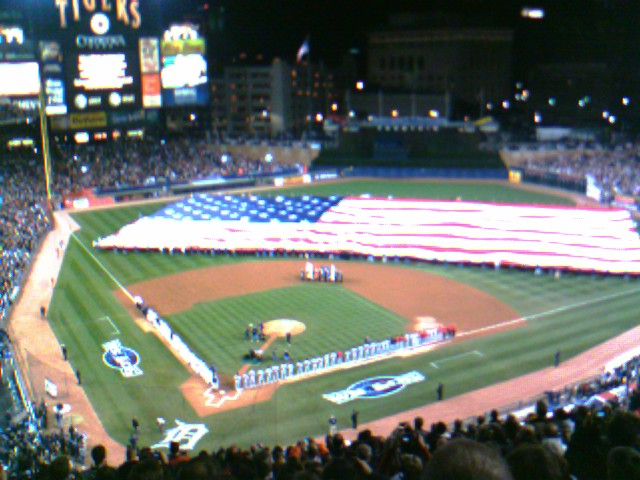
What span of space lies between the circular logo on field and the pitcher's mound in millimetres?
6098

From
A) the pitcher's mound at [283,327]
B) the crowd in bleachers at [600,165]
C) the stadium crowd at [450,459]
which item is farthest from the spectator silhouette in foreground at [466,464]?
the crowd in bleachers at [600,165]

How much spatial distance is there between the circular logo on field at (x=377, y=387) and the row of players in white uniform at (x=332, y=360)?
2.08 m

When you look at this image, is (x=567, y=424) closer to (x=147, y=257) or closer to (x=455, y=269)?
(x=455, y=269)

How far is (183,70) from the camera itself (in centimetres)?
7675

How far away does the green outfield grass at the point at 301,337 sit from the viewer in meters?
25.5

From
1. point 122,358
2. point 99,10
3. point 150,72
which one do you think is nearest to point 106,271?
point 122,358

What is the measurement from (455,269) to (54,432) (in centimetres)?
2752

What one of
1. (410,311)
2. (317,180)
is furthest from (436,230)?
(317,180)

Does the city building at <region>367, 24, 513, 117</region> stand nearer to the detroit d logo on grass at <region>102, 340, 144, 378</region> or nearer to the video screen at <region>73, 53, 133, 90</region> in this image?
the video screen at <region>73, 53, 133, 90</region>

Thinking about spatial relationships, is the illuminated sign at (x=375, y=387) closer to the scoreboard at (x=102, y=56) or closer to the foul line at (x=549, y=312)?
the foul line at (x=549, y=312)

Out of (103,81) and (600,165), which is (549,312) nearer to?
(600,165)

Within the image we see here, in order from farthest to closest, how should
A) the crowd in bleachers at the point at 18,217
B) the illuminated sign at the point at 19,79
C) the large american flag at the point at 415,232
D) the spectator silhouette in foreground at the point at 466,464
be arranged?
1. the illuminated sign at the point at 19,79
2. the large american flag at the point at 415,232
3. the crowd in bleachers at the point at 18,217
4. the spectator silhouette in foreground at the point at 466,464

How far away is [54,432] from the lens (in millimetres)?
23188

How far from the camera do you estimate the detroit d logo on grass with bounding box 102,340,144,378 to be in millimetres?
29312
